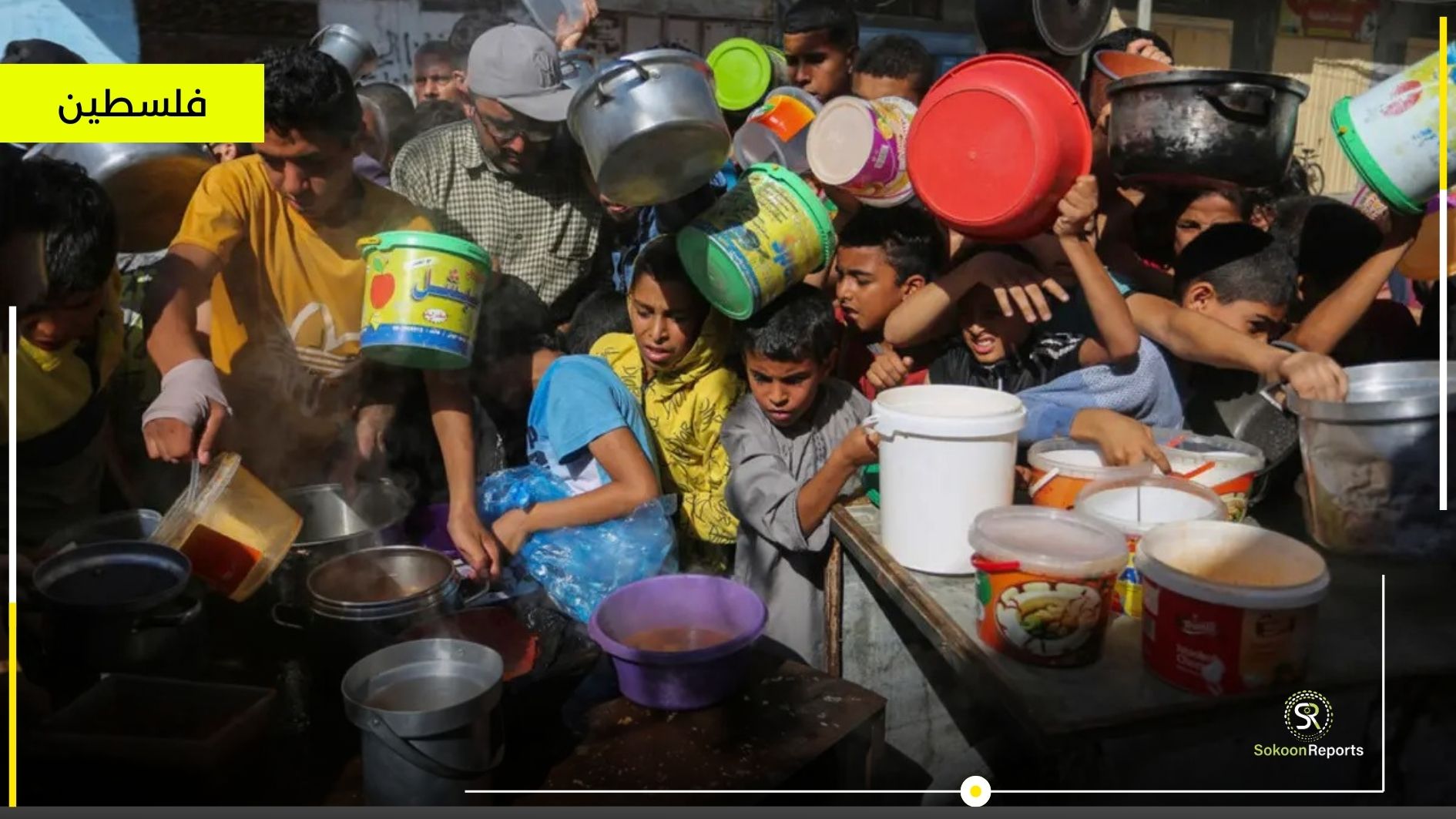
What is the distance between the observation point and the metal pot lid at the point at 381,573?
6.42 ft

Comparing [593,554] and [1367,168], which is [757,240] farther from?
[1367,168]

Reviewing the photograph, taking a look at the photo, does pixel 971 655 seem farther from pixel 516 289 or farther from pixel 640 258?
pixel 516 289

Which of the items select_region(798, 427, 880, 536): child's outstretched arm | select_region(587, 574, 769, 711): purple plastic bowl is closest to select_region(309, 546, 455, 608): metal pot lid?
select_region(587, 574, 769, 711): purple plastic bowl

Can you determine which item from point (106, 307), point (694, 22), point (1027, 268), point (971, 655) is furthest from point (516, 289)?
point (971, 655)

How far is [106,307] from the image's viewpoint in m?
2.24

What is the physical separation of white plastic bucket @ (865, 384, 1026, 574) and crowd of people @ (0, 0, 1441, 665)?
0.21 metres

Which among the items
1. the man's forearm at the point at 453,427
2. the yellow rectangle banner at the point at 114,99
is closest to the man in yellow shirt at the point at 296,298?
the man's forearm at the point at 453,427

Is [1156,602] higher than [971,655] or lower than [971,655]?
higher

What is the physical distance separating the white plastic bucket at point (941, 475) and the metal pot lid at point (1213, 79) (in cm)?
76

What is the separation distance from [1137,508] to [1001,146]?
81cm

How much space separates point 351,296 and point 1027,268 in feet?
5.58

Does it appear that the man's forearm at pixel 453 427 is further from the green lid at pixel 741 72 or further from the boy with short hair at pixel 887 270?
the green lid at pixel 741 72

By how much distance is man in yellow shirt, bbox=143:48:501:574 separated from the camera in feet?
7.25

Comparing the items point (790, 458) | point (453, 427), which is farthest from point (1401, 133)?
point (453, 427)
